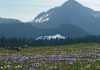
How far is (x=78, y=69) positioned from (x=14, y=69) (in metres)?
3.76

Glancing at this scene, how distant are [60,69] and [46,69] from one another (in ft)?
2.64

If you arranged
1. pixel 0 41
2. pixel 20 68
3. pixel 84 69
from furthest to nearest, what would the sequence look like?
1. pixel 0 41
2. pixel 20 68
3. pixel 84 69

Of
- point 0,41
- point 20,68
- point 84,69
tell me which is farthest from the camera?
point 0,41

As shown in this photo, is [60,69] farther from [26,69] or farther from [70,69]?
[26,69]

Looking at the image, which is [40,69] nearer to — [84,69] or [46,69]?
[46,69]

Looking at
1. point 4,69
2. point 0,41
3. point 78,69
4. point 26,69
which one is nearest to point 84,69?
point 78,69

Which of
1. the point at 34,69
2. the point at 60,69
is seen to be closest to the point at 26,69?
the point at 34,69

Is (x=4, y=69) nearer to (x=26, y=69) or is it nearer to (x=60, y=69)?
(x=26, y=69)

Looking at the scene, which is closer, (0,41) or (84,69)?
(84,69)

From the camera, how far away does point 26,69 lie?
61.7ft

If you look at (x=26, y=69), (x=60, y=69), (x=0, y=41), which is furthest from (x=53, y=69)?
(x=0, y=41)

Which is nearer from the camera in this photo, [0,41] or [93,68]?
[93,68]

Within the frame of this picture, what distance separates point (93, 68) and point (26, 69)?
3869 millimetres

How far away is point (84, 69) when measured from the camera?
60.2 ft
